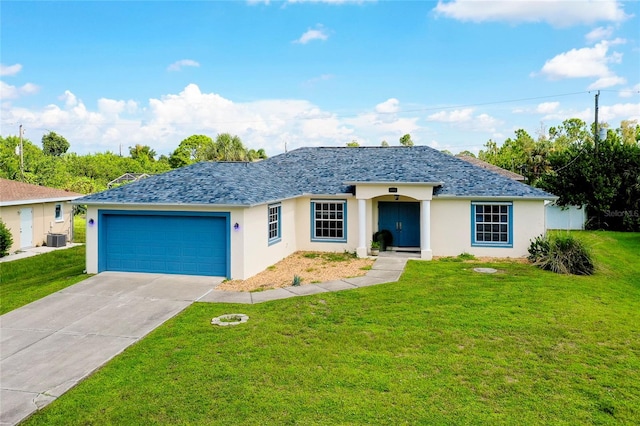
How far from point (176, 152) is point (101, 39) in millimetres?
53856

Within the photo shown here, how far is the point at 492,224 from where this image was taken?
17141mm

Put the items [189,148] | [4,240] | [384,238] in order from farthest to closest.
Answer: [189,148], [4,240], [384,238]

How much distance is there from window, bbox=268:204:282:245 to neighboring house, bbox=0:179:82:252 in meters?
11.6

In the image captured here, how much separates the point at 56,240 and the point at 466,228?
19.9 m

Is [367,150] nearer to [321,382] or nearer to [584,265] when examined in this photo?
[584,265]

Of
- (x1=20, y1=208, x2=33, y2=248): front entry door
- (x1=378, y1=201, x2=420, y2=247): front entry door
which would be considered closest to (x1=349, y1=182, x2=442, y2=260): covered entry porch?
(x1=378, y1=201, x2=420, y2=247): front entry door

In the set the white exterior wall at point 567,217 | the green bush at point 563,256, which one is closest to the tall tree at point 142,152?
the white exterior wall at point 567,217

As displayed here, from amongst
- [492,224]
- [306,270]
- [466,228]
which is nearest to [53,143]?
[306,270]

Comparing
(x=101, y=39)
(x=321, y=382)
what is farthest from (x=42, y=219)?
(x=321, y=382)

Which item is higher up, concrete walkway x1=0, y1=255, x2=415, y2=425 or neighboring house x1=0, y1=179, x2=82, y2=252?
neighboring house x1=0, y1=179, x2=82, y2=252

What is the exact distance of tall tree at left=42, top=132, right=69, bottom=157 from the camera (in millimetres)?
76500

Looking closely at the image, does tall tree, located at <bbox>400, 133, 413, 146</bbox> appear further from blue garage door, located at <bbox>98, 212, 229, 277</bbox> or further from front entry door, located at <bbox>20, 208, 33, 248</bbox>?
blue garage door, located at <bbox>98, 212, 229, 277</bbox>

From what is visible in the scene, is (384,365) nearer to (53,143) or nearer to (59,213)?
(59,213)

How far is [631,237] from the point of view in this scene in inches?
926
